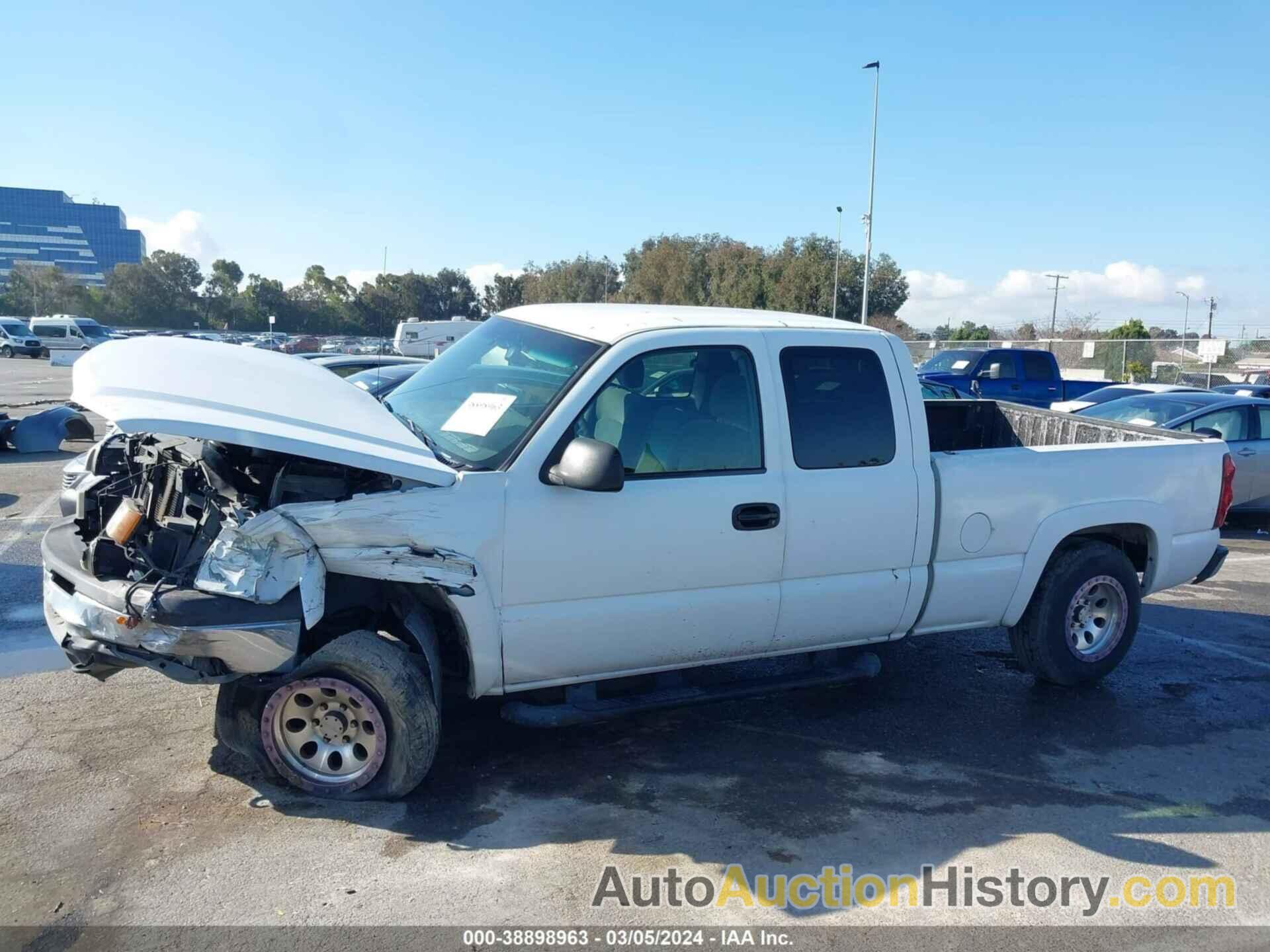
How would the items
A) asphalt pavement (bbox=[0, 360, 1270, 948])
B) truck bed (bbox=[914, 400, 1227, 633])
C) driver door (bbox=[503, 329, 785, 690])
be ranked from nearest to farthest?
1. asphalt pavement (bbox=[0, 360, 1270, 948])
2. driver door (bbox=[503, 329, 785, 690])
3. truck bed (bbox=[914, 400, 1227, 633])

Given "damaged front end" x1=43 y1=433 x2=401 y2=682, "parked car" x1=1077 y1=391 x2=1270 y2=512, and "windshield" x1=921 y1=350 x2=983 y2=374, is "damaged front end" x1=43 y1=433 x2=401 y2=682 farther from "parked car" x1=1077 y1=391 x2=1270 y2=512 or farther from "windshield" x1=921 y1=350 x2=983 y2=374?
"windshield" x1=921 y1=350 x2=983 y2=374

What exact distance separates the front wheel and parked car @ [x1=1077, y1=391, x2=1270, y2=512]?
8926 mm

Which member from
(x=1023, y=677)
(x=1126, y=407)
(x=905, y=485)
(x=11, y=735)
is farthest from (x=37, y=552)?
(x=1126, y=407)

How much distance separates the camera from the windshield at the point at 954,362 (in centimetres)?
2020

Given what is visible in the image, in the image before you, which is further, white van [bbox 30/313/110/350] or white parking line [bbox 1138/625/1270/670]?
white van [bbox 30/313/110/350]

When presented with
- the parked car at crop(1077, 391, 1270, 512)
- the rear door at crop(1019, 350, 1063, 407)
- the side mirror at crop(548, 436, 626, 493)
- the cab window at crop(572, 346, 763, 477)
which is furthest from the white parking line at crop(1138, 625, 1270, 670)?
the rear door at crop(1019, 350, 1063, 407)

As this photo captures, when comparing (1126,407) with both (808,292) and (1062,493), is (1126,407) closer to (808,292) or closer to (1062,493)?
(1062,493)

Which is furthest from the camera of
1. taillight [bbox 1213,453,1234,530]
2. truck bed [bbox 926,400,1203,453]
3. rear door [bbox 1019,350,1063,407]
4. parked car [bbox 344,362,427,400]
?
rear door [bbox 1019,350,1063,407]

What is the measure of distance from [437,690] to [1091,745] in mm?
3283

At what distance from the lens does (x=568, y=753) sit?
461 centimetres

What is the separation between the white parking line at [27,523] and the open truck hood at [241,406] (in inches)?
173

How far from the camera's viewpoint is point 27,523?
30.0 feet

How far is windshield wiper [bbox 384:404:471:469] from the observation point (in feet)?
13.5

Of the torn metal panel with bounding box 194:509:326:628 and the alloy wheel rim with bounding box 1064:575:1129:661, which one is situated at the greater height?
the torn metal panel with bounding box 194:509:326:628
